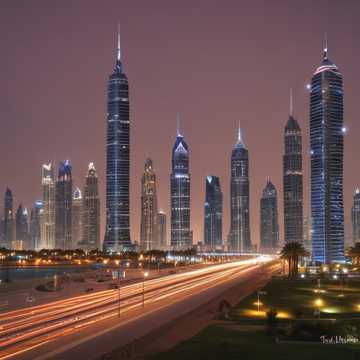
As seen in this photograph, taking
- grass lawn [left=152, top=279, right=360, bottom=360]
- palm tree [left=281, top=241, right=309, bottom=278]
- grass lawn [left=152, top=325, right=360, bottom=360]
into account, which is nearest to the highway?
grass lawn [left=152, top=325, right=360, bottom=360]

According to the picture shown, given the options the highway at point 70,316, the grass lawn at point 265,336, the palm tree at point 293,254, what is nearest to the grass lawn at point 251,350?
the grass lawn at point 265,336

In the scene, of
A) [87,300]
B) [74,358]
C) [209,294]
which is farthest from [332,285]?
[74,358]

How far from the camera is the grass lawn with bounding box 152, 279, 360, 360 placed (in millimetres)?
42781

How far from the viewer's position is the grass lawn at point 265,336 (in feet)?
140

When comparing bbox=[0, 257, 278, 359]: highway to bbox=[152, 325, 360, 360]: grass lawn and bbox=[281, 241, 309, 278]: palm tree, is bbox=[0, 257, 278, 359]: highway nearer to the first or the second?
bbox=[152, 325, 360, 360]: grass lawn

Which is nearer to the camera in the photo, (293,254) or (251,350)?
(251,350)

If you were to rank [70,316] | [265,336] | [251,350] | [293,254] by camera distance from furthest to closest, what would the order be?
[293,254]
[70,316]
[265,336]
[251,350]

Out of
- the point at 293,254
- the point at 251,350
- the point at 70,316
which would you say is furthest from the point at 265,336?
the point at 293,254

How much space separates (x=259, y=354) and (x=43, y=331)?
16.7m

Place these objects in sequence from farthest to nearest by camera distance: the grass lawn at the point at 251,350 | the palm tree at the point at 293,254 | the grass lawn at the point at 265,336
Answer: the palm tree at the point at 293,254 → the grass lawn at the point at 265,336 → the grass lawn at the point at 251,350

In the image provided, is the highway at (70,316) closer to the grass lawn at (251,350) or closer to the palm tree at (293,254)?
the grass lawn at (251,350)

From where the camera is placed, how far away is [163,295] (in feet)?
266

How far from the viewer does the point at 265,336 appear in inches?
1988

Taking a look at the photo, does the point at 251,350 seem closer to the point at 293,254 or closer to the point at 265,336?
the point at 265,336
